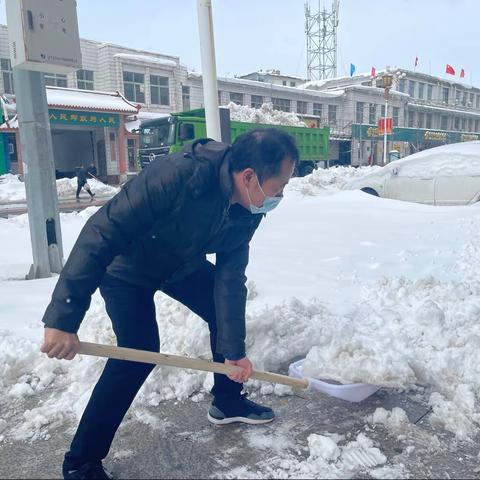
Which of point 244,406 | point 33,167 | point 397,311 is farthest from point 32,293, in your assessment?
point 397,311

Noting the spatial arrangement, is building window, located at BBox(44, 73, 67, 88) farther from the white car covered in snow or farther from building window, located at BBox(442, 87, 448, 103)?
building window, located at BBox(442, 87, 448, 103)

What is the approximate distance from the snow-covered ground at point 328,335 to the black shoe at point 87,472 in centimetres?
59

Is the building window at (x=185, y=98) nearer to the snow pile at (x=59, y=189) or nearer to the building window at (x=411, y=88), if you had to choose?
the snow pile at (x=59, y=189)

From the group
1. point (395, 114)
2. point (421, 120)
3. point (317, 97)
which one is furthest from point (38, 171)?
point (421, 120)

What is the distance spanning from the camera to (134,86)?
87.5 ft

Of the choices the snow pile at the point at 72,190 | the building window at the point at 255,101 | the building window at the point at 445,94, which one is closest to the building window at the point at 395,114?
the building window at the point at 445,94

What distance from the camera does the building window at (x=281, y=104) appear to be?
34312 millimetres

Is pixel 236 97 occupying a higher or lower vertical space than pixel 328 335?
higher

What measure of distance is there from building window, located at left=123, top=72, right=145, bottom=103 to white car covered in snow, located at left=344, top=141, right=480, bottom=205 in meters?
19.9

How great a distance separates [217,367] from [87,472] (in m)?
0.65

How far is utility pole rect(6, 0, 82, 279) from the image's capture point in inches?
171

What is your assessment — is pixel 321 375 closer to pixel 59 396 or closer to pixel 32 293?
pixel 59 396

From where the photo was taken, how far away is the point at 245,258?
7.17ft

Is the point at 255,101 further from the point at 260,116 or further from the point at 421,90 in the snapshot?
the point at 421,90
